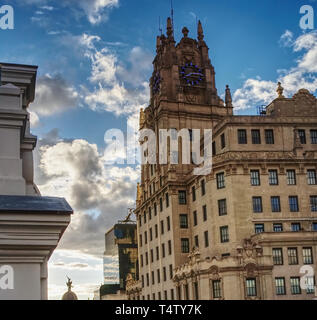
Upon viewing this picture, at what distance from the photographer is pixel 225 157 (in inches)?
2409

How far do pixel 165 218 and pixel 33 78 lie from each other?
219 feet

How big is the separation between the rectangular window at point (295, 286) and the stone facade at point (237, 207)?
0.11 m

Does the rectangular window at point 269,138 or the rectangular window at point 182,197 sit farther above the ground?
the rectangular window at point 269,138

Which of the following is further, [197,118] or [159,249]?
[197,118]

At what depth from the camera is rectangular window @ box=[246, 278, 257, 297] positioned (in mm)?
55500

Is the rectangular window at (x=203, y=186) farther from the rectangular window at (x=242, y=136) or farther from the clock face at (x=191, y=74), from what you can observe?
the clock face at (x=191, y=74)

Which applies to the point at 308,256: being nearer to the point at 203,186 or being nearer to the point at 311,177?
the point at 311,177

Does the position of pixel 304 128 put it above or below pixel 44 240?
above

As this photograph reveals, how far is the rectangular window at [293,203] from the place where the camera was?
60812 mm

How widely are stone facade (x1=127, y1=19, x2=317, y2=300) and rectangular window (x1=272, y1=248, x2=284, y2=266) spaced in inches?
4.2

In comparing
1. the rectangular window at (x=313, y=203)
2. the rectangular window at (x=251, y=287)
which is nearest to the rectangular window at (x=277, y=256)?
the rectangular window at (x=251, y=287)
